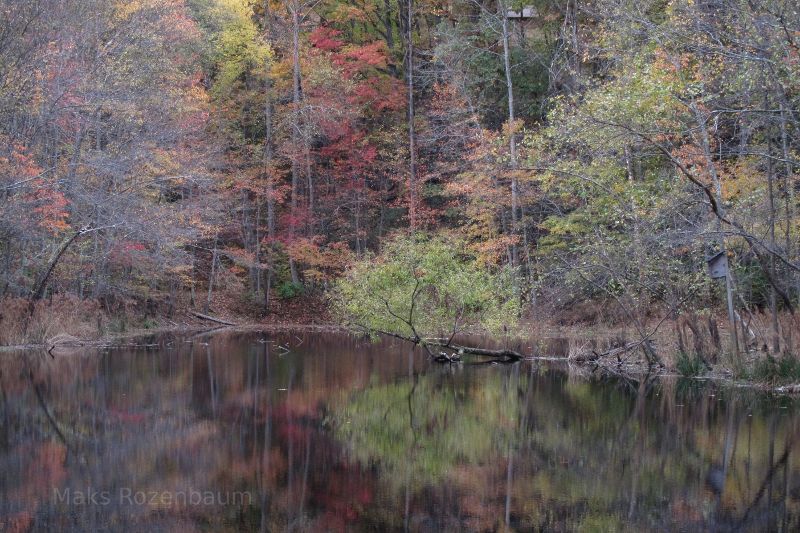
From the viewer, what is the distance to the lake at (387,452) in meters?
8.30

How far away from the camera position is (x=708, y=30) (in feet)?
46.0

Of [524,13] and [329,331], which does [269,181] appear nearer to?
[329,331]

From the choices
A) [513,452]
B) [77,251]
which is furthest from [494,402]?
[77,251]

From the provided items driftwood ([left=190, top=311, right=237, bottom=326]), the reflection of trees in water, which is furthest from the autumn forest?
the reflection of trees in water

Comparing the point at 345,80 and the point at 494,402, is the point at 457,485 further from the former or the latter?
the point at 345,80

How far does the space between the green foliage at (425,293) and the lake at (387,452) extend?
1973 millimetres

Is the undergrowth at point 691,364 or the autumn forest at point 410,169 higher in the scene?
the autumn forest at point 410,169

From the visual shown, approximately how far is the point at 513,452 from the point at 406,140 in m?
25.5

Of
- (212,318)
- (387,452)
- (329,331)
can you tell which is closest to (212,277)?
(212,318)

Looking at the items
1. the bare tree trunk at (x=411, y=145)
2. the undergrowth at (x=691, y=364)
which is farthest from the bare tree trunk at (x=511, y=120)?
the undergrowth at (x=691, y=364)

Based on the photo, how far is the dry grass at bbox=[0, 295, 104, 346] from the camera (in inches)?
862

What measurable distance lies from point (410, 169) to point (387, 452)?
24.3m

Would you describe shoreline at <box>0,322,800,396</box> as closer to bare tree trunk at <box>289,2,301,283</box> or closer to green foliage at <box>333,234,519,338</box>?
green foliage at <box>333,234,519,338</box>

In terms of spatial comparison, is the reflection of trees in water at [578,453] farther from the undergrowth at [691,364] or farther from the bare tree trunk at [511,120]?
the bare tree trunk at [511,120]
